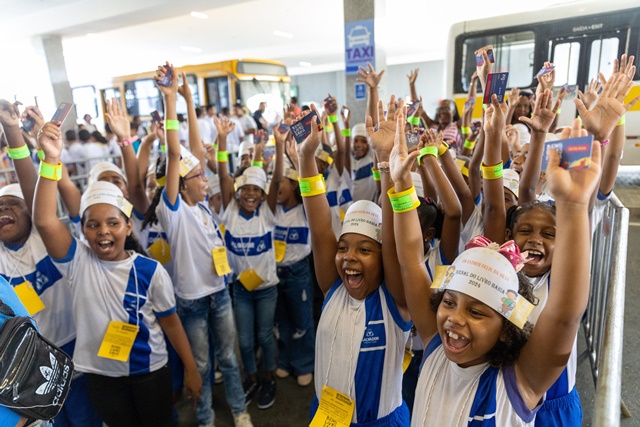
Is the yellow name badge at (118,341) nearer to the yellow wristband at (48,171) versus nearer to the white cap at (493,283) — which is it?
the yellow wristband at (48,171)

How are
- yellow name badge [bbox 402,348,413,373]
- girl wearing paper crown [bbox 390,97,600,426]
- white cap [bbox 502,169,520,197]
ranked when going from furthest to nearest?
white cap [bbox 502,169,520,197]
yellow name badge [bbox 402,348,413,373]
girl wearing paper crown [bbox 390,97,600,426]

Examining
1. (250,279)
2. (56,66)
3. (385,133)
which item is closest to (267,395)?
(250,279)

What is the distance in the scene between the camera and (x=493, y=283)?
1353 millimetres

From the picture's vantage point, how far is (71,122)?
11602 millimetres

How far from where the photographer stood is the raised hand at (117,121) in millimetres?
2754

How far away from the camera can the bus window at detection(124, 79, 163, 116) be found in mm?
11789

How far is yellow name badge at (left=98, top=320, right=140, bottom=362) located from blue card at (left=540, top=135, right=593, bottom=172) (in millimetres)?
2141

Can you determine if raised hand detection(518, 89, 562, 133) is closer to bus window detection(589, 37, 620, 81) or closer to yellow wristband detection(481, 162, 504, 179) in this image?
yellow wristband detection(481, 162, 504, 179)

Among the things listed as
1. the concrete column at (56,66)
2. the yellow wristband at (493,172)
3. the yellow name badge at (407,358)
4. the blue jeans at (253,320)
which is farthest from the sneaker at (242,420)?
the concrete column at (56,66)

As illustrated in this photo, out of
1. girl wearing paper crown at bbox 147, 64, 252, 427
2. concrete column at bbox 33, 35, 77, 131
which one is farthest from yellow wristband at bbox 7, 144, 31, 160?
concrete column at bbox 33, 35, 77, 131

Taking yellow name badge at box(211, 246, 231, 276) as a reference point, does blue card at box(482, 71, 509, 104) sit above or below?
above

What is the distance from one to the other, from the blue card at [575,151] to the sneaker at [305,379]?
296 centimetres

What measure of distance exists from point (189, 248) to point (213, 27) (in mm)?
12718

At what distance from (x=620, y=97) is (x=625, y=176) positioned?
4.96 meters
